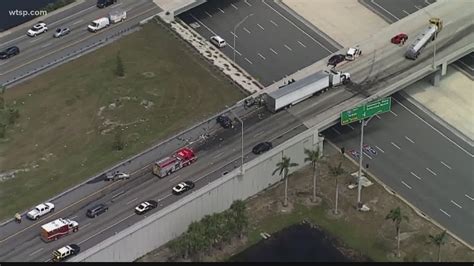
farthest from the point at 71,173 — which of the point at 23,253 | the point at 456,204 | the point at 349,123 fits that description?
the point at 456,204

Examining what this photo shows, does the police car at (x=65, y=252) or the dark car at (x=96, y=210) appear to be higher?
the police car at (x=65, y=252)

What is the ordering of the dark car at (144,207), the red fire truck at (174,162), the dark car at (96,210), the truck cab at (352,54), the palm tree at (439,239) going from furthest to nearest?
the truck cab at (352,54), the red fire truck at (174,162), the dark car at (144,207), the dark car at (96,210), the palm tree at (439,239)

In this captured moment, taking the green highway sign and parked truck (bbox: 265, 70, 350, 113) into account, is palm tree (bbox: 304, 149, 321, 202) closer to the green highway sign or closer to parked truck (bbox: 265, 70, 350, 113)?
the green highway sign

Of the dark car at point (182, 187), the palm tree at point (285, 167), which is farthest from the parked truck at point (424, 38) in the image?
the dark car at point (182, 187)

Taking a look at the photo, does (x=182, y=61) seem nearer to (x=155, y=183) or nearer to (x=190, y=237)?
(x=155, y=183)

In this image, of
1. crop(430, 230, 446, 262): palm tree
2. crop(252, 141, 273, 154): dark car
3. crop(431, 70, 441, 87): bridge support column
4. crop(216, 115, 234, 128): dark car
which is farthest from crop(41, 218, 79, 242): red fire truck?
crop(431, 70, 441, 87): bridge support column

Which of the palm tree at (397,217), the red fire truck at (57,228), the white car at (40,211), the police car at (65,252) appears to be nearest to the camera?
the police car at (65,252)

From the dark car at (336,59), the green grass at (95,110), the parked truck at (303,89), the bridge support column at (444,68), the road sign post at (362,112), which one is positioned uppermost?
the road sign post at (362,112)

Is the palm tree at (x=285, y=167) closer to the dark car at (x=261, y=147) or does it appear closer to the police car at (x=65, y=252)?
the dark car at (x=261, y=147)
